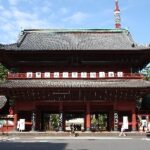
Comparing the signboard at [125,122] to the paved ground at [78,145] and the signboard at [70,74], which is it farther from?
the paved ground at [78,145]

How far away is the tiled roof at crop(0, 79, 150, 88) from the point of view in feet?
126

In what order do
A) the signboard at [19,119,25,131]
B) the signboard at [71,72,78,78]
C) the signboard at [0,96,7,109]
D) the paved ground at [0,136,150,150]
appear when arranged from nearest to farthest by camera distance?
1. the paved ground at [0,136,150,150]
2. the signboard at [19,119,25,131]
3. the signboard at [71,72,78,78]
4. the signboard at [0,96,7,109]

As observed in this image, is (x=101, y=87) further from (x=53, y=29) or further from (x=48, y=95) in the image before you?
(x=53, y=29)

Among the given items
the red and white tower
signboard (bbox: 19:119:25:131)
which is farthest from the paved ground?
the red and white tower

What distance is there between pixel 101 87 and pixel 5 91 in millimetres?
10606

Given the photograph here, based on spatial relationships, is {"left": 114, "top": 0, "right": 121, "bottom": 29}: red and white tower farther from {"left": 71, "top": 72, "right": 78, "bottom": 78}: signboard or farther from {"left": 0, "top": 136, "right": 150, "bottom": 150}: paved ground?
{"left": 0, "top": 136, "right": 150, "bottom": 150}: paved ground

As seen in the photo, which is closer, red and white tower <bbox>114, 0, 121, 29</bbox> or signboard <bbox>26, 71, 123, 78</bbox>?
signboard <bbox>26, 71, 123, 78</bbox>

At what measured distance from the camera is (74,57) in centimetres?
4194

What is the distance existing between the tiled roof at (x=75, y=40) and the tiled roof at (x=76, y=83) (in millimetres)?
3919

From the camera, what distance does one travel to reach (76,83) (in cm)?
4012

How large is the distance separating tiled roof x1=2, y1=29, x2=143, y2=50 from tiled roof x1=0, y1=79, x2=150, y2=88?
3.92 meters

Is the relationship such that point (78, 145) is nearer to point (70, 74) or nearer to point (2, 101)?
point (70, 74)

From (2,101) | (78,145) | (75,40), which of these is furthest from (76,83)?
(78,145)

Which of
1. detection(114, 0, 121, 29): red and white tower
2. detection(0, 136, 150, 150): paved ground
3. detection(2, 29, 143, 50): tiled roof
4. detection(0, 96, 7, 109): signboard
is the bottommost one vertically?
detection(0, 136, 150, 150): paved ground
